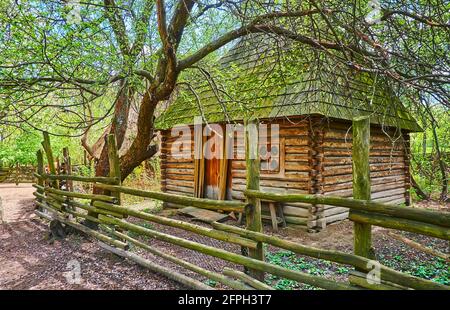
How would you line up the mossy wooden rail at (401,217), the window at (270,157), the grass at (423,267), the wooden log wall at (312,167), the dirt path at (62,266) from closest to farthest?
the mossy wooden rail at (401,217), the dirt path at (62,266), the grass at (423,267), the wooden log wall at (312,167), the window at (270,157)

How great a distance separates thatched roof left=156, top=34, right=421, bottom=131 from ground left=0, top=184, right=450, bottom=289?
2419mm

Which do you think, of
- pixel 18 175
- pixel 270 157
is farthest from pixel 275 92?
pixel 18 175

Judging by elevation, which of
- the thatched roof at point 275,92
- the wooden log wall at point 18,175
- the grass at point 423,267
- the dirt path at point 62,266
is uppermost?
the thatched roof at point 275,92

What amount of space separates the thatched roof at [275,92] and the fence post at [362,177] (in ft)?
5.88

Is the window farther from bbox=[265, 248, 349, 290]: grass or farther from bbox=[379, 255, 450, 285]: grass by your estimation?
bbox=[379, 255, 450, 285]: grass

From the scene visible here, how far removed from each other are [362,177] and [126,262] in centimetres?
366

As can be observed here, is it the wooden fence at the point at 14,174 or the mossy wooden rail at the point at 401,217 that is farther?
the wooden fence at the point at 14,174

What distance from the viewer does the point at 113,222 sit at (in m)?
5.38

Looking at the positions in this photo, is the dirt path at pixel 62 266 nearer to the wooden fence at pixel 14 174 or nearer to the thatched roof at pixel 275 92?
the thatched roof at pixel 275 92

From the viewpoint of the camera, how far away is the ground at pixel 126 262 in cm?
420

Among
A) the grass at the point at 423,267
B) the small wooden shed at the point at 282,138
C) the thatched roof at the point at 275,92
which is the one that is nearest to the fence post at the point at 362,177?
the thatched roof at the point at 275,92

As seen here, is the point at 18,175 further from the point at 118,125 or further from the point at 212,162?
the point at 212,162
